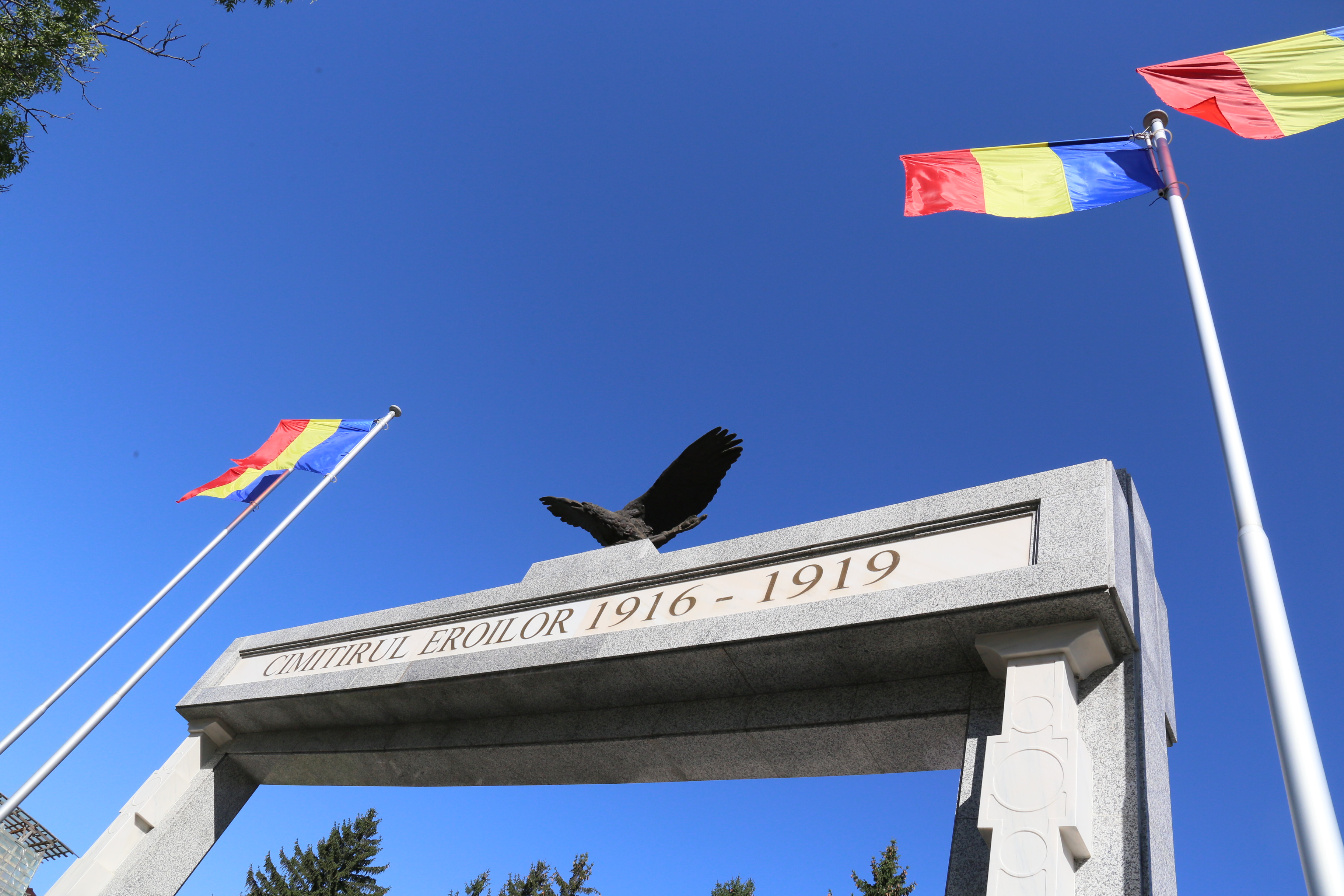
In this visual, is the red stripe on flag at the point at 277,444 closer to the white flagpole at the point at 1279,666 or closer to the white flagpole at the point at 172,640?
the white flagpole at the point at 172,640

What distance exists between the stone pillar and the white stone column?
8100 mm

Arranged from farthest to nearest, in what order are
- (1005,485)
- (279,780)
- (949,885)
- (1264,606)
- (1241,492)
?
(279,780) → (1005,485) → (949,885) → (1241,492) → (1264,606)

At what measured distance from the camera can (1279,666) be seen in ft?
11.2

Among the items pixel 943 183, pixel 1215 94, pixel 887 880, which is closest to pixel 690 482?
pixel 943 183

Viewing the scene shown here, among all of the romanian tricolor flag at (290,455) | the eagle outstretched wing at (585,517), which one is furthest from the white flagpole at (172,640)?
the eagle outstretched wing at (585,517)

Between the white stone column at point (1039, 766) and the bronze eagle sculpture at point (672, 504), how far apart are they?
3848 millimetres

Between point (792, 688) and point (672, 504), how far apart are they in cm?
302

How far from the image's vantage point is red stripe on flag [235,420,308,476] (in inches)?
460

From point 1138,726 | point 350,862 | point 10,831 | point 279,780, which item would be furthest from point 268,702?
point 10,831

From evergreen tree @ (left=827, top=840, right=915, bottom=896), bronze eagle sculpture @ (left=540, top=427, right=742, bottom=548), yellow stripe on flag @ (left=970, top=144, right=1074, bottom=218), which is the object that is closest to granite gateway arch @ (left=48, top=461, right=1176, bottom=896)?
bronze eagle sculpture @ (left=540, top=427, right=742, bottom=548)

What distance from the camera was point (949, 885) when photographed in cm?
434

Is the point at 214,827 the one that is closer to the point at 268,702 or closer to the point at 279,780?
the point at 279,780

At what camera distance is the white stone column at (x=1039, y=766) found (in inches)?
154

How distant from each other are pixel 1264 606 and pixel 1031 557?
1.48m
